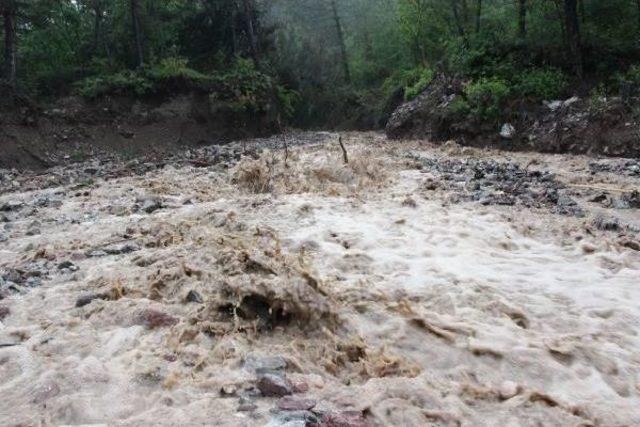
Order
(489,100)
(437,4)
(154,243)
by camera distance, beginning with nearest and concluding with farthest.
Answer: (154,243) < (489,100) < (437,4)

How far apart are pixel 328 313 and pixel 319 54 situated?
1257 inches

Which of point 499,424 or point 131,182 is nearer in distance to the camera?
point 499,424

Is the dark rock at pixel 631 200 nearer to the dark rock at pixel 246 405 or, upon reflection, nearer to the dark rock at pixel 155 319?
the dark rock at pixel 155 319

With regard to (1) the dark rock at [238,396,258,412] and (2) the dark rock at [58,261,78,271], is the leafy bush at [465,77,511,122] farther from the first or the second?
(1) the dark rock at [238,396,258,412]

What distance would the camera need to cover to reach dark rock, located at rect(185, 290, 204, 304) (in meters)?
4.78

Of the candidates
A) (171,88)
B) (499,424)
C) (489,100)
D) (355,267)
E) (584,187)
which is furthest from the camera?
(171,88)

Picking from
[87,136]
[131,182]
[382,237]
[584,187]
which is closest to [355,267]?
[382,237]

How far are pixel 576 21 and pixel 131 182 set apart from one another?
44.3 feet

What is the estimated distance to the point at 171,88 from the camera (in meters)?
24.2

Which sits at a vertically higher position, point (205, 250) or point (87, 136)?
point (87, 136)

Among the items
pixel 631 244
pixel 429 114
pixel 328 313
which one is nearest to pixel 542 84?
pixel 429 114

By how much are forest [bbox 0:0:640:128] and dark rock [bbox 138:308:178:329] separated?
14199 mm

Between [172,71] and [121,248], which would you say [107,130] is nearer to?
[172,71]

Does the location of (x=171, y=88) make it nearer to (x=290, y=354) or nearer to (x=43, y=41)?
(x=43, y=41)
